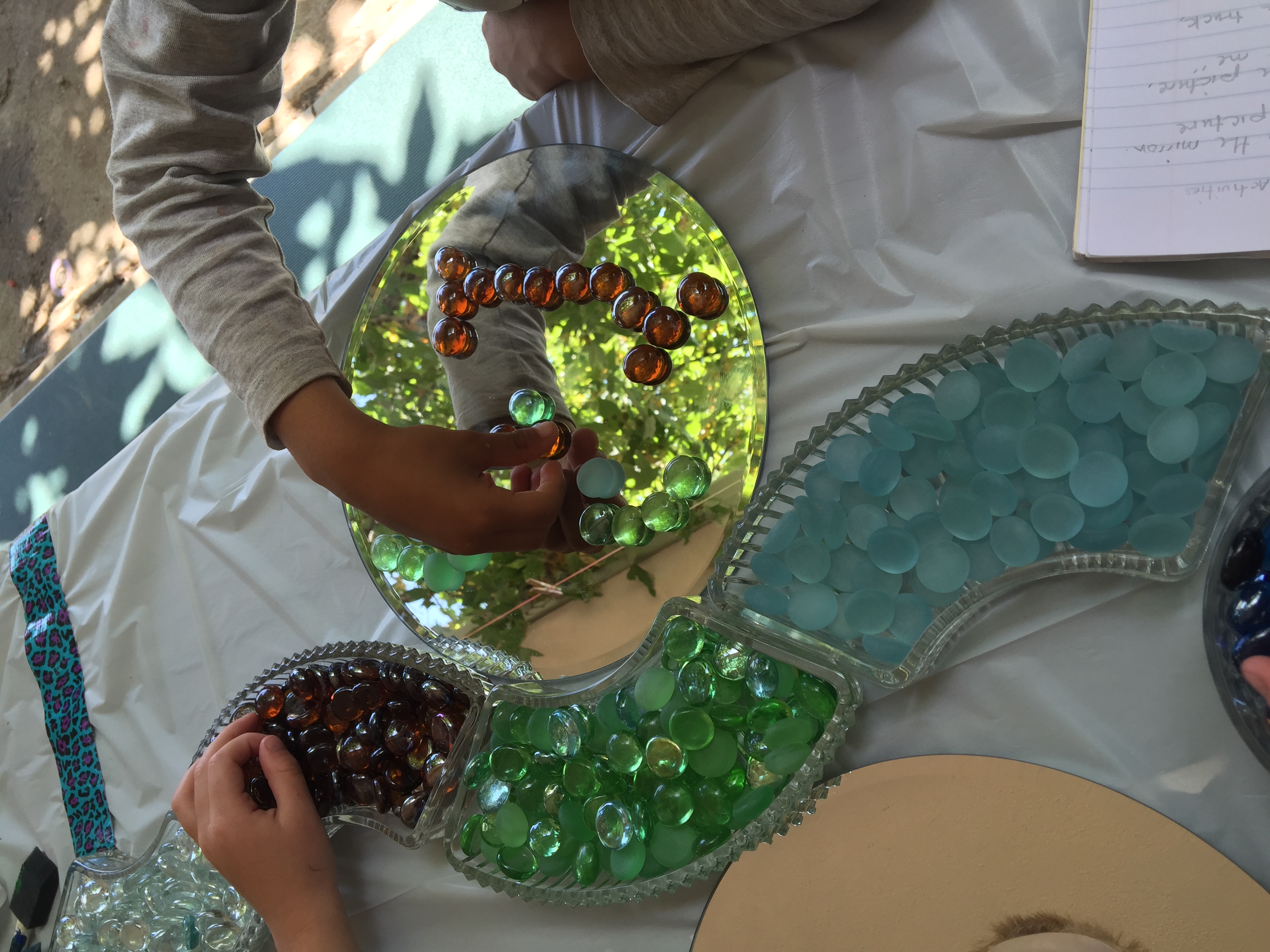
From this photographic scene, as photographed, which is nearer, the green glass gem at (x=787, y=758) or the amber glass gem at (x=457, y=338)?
the green glass gem at (x=787, y=758)

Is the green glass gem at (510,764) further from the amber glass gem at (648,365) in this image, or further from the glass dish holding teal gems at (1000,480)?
the amber glass gem at (648,365)

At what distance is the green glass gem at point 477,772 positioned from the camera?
565 mm

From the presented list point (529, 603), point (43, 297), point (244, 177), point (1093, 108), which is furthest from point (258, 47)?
point (43, 297)

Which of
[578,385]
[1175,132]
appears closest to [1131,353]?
[1175,132]

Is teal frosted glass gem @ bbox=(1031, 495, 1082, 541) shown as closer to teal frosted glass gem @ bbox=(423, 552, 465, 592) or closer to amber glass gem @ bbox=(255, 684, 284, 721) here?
teal frosted glass gem @ bbox=(423, 552, 465, 592)

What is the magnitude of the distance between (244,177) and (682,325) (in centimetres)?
35

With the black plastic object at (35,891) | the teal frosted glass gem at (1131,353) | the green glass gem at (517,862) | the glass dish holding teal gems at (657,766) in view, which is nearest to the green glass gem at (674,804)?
the glass dish holding teal gems at (657,766)

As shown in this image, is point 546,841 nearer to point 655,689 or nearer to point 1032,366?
point 655,689

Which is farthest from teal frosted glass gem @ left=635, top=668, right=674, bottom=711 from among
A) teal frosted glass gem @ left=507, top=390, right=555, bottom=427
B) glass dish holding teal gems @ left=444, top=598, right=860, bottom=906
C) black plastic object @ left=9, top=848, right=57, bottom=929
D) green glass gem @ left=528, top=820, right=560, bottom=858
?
black plastic object @ left=9, top=848, right=57, bottom=929

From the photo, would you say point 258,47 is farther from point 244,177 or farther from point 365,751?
point 365,751

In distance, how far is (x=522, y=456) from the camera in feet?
1.90

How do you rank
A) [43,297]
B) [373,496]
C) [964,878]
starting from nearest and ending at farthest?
[964,878] → [373,496] → [43,297]

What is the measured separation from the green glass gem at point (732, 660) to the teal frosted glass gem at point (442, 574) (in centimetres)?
24

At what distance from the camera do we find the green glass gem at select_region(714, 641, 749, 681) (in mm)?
508
